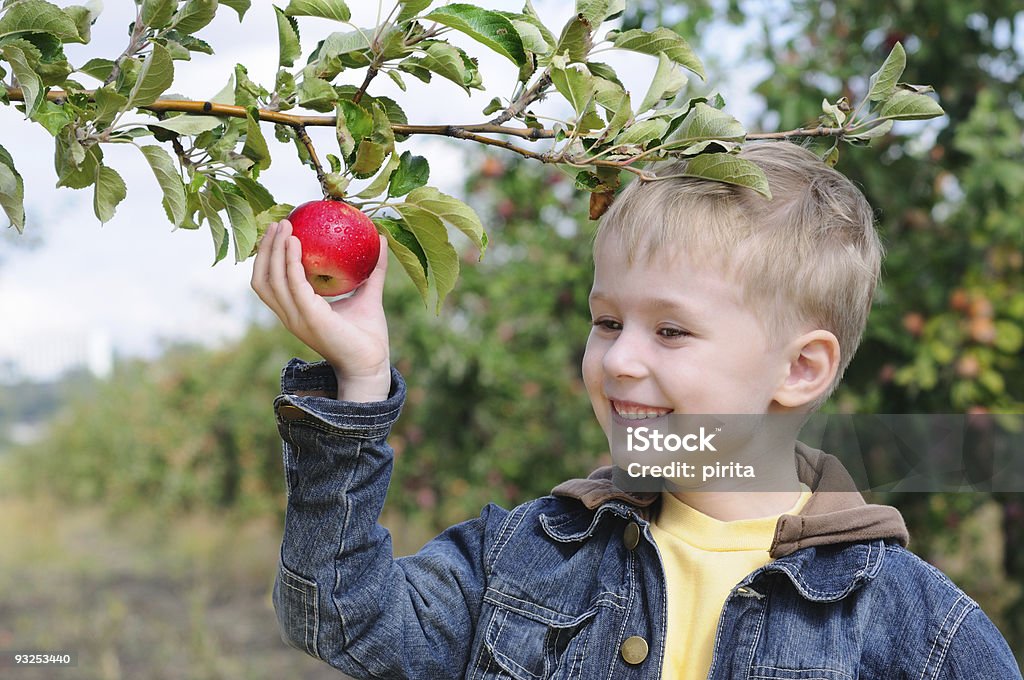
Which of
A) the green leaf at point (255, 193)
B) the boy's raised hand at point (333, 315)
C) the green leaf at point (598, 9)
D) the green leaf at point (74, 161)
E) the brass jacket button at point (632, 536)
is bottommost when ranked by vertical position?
the brass jacket button at point (632, 536)

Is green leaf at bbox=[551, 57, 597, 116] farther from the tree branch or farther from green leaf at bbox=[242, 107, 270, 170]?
green leaf at bbox=[242, 107, 270, 170]

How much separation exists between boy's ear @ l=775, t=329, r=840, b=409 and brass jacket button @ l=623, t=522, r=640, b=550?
0.19m

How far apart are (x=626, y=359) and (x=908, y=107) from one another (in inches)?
12.6

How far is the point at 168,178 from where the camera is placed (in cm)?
77

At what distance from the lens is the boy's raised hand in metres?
0.86

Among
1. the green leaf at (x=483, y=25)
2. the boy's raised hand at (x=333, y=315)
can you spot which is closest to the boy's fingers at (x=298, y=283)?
the boy's raised hand at (x=333, y=315)

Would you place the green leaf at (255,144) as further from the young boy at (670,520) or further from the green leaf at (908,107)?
the green leaf at (908,107)

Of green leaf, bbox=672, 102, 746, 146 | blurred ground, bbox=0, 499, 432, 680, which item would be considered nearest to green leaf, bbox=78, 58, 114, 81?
green leaf, bbox=672, 102, 746, 146

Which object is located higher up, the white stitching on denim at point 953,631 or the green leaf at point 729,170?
the green leaf at point 729,170

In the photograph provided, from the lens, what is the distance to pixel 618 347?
0.98 m

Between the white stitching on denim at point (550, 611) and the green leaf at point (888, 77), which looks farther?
the white stitching on denim at point (550, 611)

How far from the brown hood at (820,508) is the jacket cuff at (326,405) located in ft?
0.90

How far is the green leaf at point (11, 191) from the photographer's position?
0.73m

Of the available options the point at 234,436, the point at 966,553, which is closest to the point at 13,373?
the point at 234,436
